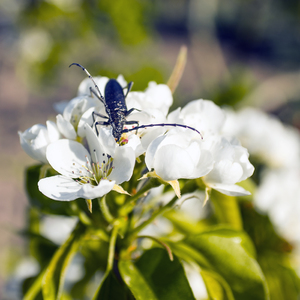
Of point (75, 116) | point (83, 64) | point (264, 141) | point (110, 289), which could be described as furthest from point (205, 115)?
point (83, 64)

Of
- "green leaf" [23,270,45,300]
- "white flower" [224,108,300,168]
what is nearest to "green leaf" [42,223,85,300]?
"green leaf" [23,270,45,300]

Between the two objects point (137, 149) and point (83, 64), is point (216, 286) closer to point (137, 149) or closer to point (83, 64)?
point (137, 149)

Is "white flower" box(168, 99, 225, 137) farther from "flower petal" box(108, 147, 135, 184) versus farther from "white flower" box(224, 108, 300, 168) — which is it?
"white flower" box(224, 108, 300, 168)

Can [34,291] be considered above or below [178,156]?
below

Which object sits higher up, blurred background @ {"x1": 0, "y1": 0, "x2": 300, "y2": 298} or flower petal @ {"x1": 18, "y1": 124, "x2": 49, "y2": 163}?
flower petal @ {"x1": 18, "y1": 124, "x2": 49, "y2": 163}

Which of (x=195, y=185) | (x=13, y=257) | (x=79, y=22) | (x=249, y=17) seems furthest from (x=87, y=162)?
(x=249, y=17)

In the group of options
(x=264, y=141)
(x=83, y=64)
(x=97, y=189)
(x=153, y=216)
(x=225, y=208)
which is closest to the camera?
(x=97, y=189)
